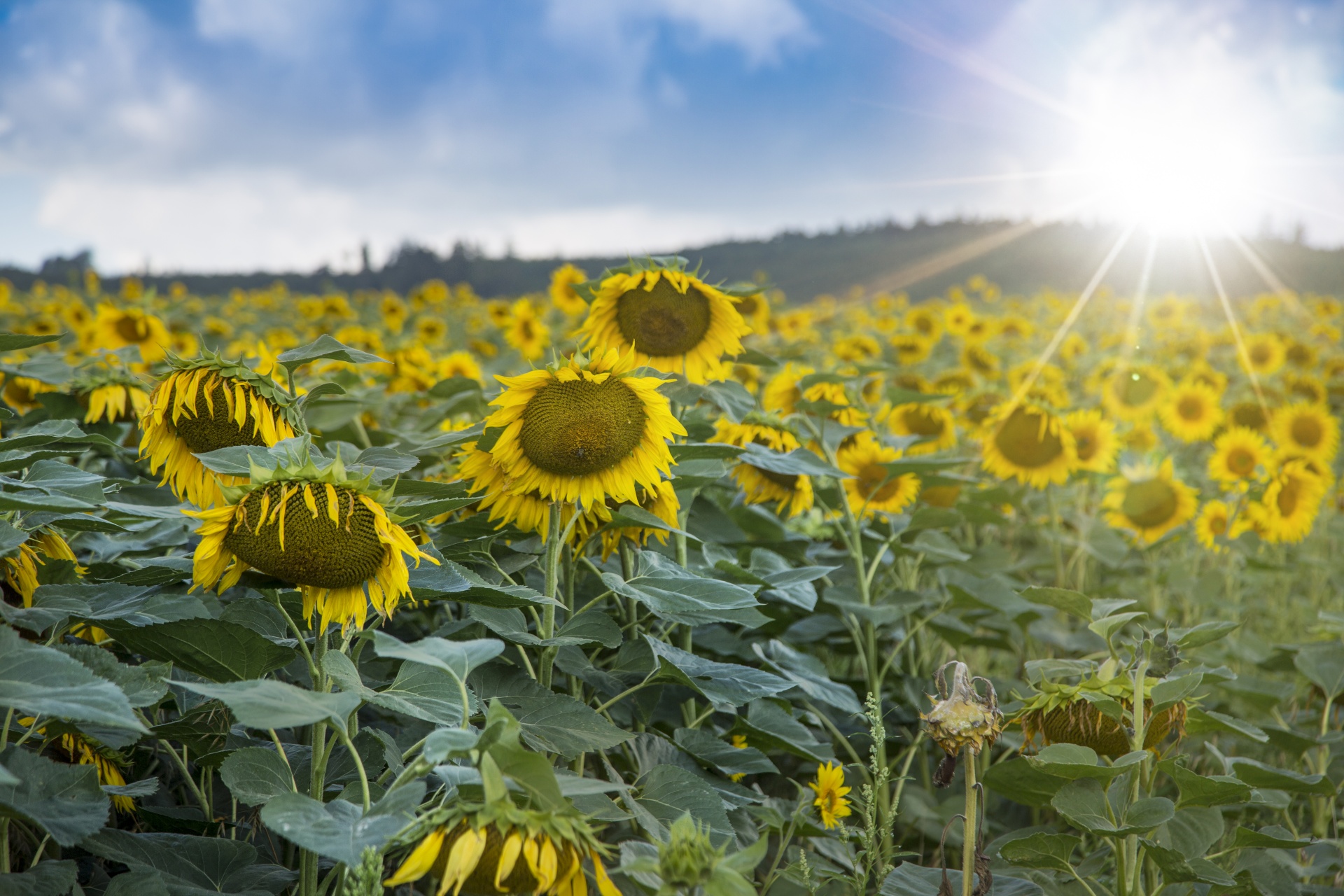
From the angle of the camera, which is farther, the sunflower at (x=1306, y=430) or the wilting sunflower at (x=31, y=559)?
the sunflower at (x=1306, y=430)

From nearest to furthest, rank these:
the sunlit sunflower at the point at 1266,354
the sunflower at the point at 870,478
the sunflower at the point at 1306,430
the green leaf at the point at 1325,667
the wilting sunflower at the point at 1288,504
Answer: the green leaf at the point at 1325,667, the sunflower at the point at 870,478, the wilting sunflower at the point at 1288,504, the sunflower at the point at 1306,430, the sunlit sunflower at the point at 1266,354

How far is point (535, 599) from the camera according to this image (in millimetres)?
1248

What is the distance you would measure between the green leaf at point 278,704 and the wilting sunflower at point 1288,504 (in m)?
3.48

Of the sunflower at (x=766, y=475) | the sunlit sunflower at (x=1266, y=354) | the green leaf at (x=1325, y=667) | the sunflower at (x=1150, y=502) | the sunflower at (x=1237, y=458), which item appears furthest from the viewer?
the sunlit sunflower at (x=1266, y=354)

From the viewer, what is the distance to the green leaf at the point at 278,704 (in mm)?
885

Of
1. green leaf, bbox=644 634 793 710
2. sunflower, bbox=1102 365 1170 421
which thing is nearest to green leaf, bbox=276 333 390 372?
green leaf, bbox=644 634 793 710

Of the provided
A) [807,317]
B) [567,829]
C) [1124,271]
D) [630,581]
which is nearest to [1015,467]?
[630,581]

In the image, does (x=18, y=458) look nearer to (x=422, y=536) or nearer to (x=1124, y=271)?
Result: (x=422, y=536)

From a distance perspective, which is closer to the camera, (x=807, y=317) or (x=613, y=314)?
(x=613, y=314)

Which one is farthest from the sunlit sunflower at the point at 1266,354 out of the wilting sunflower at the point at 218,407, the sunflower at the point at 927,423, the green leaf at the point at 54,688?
the green leaf at the point at 54,688

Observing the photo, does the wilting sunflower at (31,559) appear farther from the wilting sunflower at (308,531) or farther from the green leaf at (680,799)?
the green leaf at (680,799)

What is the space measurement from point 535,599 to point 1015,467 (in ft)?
7.81

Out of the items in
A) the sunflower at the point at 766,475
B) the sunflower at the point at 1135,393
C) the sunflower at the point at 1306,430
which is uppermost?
the sunflower at the point at 766,475

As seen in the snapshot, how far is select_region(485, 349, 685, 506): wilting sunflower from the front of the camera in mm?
1450
